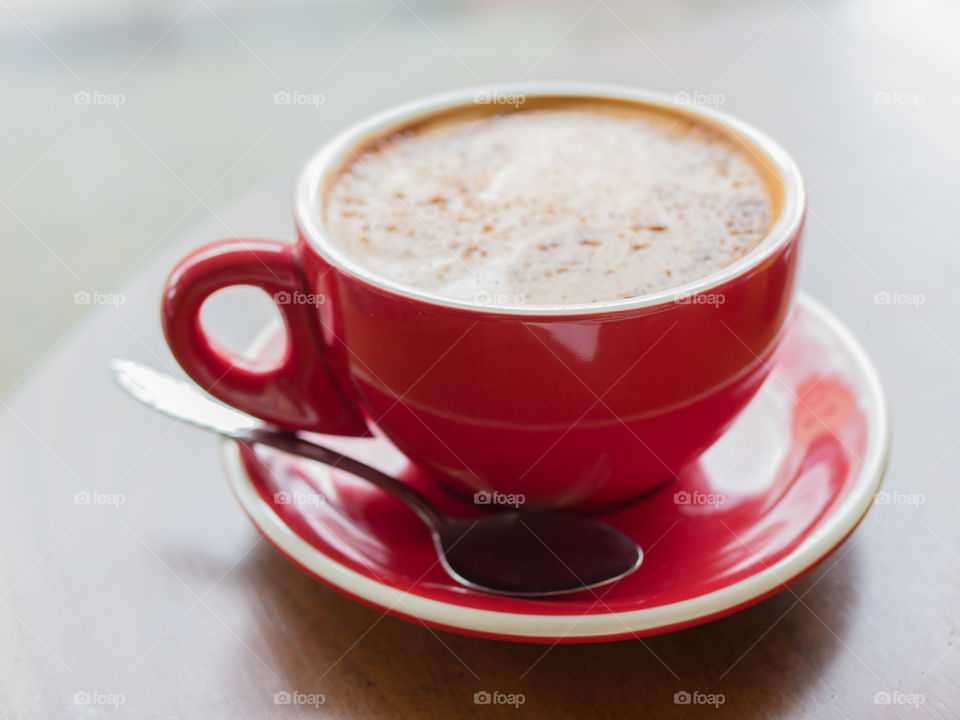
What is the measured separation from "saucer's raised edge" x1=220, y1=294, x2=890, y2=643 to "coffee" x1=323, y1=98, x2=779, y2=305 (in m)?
0.21

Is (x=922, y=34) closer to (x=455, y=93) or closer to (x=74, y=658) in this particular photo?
(x=455, y=93)

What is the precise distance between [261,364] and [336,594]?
0.73ft

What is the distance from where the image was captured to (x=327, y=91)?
3410 mm

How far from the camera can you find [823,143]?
4.34 ft

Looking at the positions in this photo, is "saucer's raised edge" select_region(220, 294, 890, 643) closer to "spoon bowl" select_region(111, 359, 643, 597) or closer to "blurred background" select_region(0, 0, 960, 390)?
"spoon bowl" select_region(111, 359, 643, 597)

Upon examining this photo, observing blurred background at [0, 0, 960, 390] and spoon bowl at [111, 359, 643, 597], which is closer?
spoon bowl at [111, 359, 643, 597]

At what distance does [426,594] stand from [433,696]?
2.7 inches

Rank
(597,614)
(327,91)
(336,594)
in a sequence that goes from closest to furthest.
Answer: (597,614) < (336,594) < (327,91)

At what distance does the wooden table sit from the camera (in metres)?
0.66

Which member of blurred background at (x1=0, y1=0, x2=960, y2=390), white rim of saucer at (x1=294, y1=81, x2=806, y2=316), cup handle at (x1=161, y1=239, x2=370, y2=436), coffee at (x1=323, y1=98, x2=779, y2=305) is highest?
white rim of saucer at (x1=294, y1=81, x2=806, y2=316)

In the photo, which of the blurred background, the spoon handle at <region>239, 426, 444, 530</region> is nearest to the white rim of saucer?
the spoon handle at <region>239, 426, 444, 530</region>

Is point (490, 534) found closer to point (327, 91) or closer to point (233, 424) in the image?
point (233, 424)

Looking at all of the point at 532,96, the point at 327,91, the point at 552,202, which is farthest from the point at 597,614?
the point at 327,91

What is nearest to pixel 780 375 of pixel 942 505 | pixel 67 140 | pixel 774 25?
pixel 942 505
